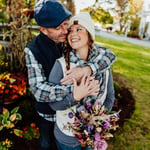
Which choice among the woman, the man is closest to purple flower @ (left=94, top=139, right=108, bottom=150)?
the woman

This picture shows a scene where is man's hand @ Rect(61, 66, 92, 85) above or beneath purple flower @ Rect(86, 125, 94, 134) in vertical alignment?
above

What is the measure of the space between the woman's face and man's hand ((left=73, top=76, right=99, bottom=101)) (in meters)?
0.27

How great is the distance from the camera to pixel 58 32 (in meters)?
1.64

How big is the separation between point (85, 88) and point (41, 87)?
355mm

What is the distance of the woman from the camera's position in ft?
4.33

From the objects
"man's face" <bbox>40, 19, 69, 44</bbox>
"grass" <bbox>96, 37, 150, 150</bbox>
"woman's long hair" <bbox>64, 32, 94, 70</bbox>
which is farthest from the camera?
"grass" <bbox>96, 37, 150, 150</bbox>

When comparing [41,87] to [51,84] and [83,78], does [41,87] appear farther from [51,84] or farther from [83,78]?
[83,78]

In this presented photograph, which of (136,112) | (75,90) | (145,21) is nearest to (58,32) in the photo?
(75,90)

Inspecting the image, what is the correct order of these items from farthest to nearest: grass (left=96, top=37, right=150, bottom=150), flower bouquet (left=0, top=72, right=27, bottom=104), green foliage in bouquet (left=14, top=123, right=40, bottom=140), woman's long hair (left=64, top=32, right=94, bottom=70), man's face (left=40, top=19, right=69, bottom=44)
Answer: flower bouquet (left=0, top=72, right=27, bottom=104) → grass (left=96, top=37, right=150, bottom=150) → green foliage in bouquet (left=14, top=123, right=40, bottom=140) → man's face (left=40, top=19, right=69, bottom=44) → woman's long hair (left=64, top=32, right=94, bottom=70)

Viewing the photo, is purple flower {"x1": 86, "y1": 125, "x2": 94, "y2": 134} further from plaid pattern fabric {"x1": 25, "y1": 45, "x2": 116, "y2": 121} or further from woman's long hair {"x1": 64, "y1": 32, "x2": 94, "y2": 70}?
woman's long hair {"x1": 64, "y1": 32, "x2": 94, "y2": 70}

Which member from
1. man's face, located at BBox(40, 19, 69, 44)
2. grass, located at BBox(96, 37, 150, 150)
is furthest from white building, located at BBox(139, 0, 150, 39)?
man's face, located at BBox(40, 19, 69, 44)

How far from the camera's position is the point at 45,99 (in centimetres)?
137

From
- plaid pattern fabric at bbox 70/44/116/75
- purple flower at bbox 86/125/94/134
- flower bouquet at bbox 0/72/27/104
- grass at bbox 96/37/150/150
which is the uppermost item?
plaid pattern fabric at bbox 70/44/116/75

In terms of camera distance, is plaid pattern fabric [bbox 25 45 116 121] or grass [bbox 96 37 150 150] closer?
plaid pattern fabric [bbox 25 45 116 121]
